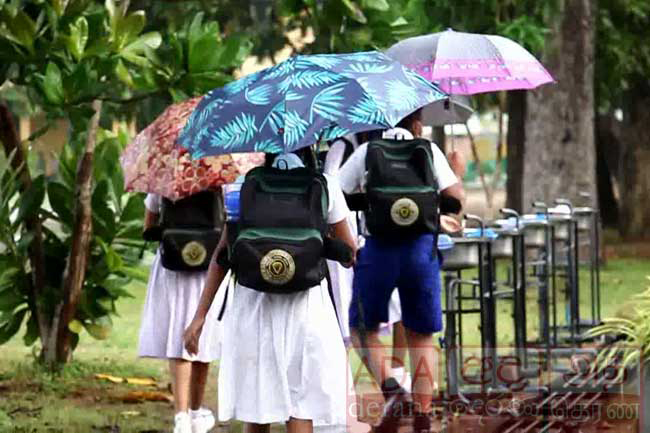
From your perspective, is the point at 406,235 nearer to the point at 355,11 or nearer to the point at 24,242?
the point at 355,11

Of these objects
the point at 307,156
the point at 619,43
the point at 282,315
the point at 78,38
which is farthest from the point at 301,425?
the point at 619,43

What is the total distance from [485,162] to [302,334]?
80910 mm

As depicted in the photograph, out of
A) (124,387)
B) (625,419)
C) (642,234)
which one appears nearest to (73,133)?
(124,387)

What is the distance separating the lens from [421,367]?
1026 cm

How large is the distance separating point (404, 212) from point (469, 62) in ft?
4.82

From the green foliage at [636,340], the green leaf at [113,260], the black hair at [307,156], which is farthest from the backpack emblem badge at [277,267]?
the green leaf at [113,260]

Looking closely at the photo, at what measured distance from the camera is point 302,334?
7629 mm

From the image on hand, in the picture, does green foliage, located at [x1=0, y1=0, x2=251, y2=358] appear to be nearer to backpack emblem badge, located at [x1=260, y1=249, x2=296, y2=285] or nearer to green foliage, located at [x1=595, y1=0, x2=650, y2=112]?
backpack emblem badge, located at [x1=260, y1=249, x2=296, y2=285]

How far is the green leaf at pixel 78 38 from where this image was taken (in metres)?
10.9

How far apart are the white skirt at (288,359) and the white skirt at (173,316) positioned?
2.07 m

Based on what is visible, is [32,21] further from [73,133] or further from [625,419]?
[625,419]

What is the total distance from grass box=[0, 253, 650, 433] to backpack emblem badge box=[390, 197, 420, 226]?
174 cm

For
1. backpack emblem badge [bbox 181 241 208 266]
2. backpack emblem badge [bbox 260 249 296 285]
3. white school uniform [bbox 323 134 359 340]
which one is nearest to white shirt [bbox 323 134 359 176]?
white school uniform [bbox 323 134 359 340]

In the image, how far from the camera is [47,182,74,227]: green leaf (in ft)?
41.4
